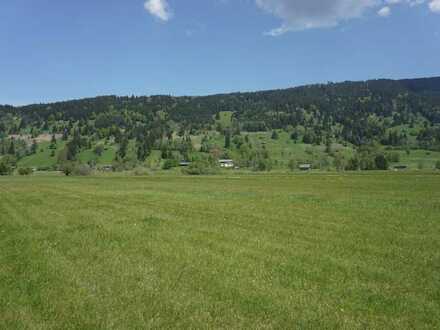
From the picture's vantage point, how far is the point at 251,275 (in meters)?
10.4

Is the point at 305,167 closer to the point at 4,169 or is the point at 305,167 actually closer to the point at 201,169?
the point at 201,169

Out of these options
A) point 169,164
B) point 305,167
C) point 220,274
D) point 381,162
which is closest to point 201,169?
point 169,164

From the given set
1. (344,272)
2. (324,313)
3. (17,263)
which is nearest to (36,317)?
(17,263)

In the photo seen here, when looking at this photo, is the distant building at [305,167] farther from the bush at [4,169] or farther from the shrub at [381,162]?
the bush at [4,169]

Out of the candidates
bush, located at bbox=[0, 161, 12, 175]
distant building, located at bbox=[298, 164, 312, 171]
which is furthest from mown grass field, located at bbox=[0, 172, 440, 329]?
distant building, located at bbox=[298, 164, 312, 171]

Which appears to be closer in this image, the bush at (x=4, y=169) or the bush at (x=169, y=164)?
the bush at (x=4, y=169)

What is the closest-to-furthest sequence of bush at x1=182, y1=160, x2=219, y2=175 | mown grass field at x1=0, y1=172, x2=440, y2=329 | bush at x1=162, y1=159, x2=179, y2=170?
mown grass field at x1=0, y1=172, x2=440, y2=329, bush at x1=182, y1=160, x2=219, y2=175, bush at x1=162, y1=159, x2=179, y2=170

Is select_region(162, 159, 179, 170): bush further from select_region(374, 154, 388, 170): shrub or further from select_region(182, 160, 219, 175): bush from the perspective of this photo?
select_region(374, 154, 388, 170): shrub

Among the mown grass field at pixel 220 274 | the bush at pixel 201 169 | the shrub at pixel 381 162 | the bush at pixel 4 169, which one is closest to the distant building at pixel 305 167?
the shrub at pixel 381 162

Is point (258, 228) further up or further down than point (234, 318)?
further down

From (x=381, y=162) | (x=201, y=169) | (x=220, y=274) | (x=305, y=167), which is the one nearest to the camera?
(x=220, y=274)

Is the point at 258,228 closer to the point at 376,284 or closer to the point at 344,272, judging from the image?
the point at 344,272

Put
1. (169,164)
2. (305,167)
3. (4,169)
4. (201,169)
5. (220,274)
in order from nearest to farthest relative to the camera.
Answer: (220,274)
(201,169)
(4,169)
(169,164)
(305,167)

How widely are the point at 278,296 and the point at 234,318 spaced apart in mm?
1579
